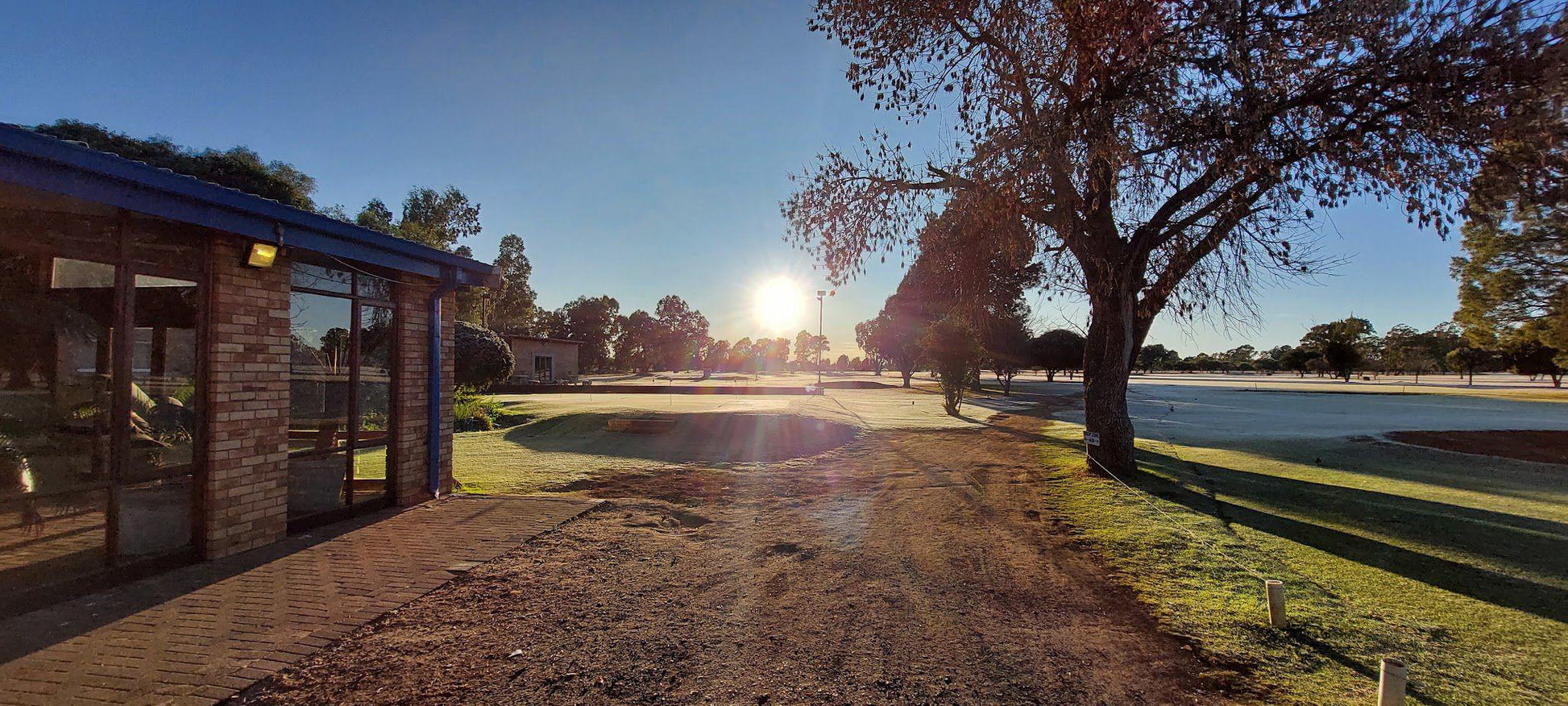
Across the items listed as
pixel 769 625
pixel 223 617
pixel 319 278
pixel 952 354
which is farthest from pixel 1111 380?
pixel 952 354

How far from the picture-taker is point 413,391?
6867mm

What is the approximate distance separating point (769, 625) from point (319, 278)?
5451mm

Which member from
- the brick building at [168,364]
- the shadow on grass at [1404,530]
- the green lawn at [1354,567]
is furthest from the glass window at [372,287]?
the shadow on grass at [1404,530]

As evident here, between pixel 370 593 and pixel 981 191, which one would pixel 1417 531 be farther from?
pixel 370 593

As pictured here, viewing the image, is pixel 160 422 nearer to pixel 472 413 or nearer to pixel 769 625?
pixel 769 625

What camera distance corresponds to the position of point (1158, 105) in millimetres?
7559

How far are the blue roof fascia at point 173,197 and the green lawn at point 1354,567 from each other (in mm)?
7422

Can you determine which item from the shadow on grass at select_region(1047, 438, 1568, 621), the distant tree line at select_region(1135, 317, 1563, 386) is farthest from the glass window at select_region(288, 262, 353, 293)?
the distant tree line at select_region(1135, 317, 1563, 386)

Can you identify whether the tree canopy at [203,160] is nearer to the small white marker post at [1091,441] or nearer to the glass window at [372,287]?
the glass window at [372,287]

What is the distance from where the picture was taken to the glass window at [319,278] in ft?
18.6

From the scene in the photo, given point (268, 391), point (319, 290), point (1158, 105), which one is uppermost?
point (1158, 105)

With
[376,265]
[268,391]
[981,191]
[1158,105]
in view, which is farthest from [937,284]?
[268,391]

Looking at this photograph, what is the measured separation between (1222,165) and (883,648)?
7383 millimetres

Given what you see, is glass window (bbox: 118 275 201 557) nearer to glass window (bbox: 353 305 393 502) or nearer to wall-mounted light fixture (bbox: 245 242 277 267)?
wall-mounted light fixture (bbox: 245 242 277 267)
